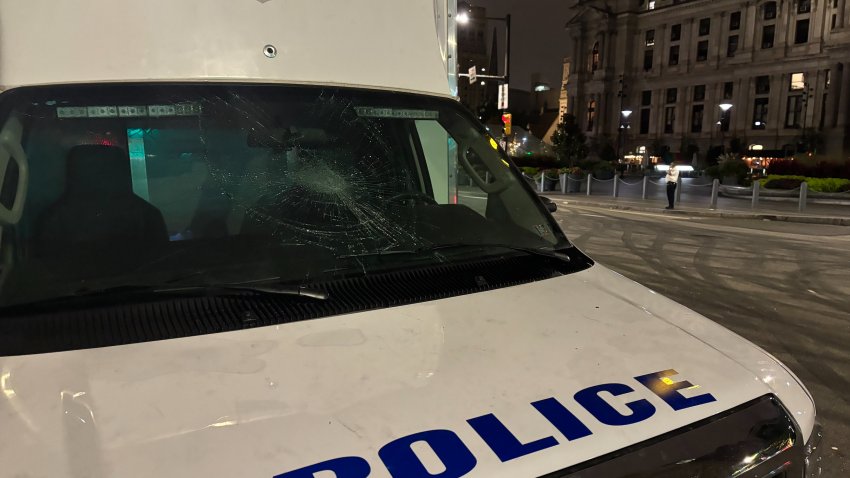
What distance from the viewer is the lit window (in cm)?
6631

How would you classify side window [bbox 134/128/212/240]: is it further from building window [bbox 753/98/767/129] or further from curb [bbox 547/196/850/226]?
building window [bbox 753/98/767/129]

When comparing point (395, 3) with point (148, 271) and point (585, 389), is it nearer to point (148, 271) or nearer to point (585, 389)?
point (148, 271)

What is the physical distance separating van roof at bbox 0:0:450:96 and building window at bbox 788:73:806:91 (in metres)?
77.9

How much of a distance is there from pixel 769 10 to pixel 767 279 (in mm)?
76333

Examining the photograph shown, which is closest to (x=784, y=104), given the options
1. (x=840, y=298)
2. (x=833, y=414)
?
(x=840, y=298)

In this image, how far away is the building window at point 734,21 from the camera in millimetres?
72963

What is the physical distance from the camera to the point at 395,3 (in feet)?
8.25

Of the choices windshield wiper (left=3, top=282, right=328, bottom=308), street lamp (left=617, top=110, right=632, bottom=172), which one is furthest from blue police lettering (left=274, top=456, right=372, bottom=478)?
street lamp (left=617, top=110, right=632, bottom=172)

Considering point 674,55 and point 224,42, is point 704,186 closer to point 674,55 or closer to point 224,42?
point 224,42

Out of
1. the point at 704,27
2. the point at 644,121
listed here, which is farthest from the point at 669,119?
the point at 704,27

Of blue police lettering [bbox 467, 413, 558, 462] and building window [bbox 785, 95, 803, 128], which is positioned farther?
building window [bbox 785, 95, 803, 128]

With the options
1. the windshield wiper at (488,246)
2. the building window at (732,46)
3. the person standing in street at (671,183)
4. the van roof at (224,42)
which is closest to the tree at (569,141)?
the building window at (732,46)

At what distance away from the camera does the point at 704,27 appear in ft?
255

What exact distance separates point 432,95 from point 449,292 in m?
1.05
